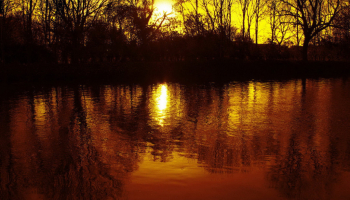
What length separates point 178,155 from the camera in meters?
5.84

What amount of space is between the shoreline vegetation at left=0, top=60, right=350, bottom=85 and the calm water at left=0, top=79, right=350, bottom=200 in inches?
703

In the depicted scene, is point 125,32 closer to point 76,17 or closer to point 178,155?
point 76,17

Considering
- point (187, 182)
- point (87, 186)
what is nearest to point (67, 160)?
point (87, 186)

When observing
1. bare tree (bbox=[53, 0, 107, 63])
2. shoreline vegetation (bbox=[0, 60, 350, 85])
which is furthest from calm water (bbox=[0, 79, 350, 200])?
bare tree (bbox=[53, 0, 107, 63])

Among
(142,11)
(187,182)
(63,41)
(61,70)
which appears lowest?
(187,182)

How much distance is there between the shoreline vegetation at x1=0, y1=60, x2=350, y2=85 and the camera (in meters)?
27.8

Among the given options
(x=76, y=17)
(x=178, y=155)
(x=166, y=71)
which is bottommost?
(x=178, y=155)

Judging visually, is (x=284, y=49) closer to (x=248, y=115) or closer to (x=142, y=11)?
(x=142, y=11)

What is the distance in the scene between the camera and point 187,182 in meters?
4.61

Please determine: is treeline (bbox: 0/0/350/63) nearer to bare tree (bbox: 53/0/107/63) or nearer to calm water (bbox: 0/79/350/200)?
bare tree (bbox: 53/0/107/63)

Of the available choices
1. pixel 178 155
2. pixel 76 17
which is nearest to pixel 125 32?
pixel 76 17

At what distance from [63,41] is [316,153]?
30194mm

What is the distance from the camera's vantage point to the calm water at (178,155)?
436 cm

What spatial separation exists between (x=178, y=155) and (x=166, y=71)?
28.0m
